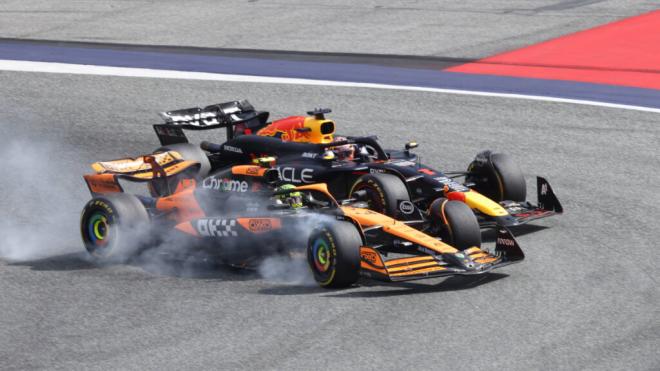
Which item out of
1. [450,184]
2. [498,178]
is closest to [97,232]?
[450,184]

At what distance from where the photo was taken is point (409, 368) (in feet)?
32.1

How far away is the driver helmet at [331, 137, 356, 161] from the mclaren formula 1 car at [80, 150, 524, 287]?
828mm

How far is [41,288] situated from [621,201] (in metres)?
7.01

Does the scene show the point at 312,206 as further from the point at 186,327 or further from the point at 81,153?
the point at 81,153

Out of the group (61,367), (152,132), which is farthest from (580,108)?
(61,367)

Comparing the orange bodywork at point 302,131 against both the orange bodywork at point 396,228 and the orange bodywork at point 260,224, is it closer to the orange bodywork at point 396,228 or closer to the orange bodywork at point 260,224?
the orange bodywork at point 396,228

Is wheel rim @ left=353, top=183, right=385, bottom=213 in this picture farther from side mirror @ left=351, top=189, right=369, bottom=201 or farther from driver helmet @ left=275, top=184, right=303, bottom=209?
driver helmet @ left=275, top=184, right=303, bottom=209

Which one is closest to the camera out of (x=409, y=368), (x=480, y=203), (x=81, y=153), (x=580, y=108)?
(x=409, y=368)

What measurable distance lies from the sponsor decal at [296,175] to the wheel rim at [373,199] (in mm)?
862

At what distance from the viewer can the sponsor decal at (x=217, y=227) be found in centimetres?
1277

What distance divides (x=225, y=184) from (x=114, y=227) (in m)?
1.41

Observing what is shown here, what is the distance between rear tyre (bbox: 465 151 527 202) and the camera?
14547mm

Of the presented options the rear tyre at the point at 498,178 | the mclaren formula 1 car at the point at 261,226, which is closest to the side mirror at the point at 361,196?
the mclaren formula 1 car at the point at 261,226

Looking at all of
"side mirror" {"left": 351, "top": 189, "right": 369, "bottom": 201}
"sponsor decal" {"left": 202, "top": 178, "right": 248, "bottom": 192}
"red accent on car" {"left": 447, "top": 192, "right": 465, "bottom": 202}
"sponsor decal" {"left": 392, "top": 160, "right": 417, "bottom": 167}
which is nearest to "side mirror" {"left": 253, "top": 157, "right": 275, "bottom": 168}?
"sponsor decal" {"left": 202, "top": 178, "right": 248, "bottom": 192}
